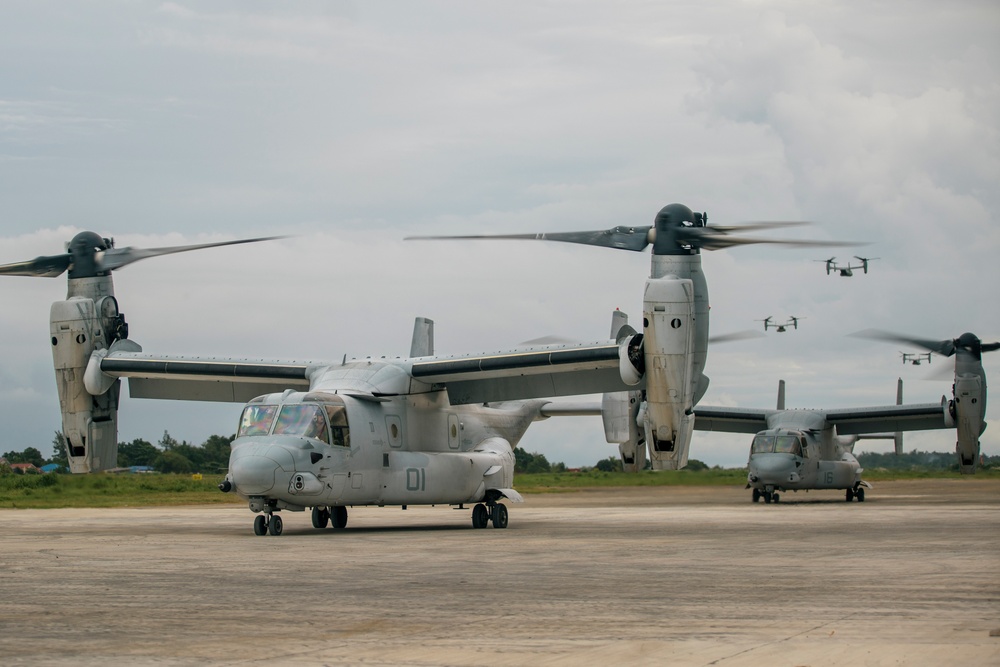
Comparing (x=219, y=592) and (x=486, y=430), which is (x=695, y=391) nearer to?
(x=486, y=430)

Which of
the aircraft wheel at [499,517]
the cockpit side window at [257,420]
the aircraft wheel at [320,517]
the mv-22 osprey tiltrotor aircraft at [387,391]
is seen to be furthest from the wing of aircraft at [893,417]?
the cockpit side window at [257,420]

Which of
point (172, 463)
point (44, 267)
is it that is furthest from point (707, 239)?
point (172, 463)

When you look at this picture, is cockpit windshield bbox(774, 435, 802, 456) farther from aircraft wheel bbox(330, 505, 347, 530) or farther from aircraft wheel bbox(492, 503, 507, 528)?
aircraft wheel bbox(330, 505, 347, 530)

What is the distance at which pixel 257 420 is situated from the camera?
65.5 ft

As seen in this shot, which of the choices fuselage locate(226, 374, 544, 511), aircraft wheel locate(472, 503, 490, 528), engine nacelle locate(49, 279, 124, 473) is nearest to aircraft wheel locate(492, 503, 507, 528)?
aircraft wheel locate(472, 503, 490, 528)

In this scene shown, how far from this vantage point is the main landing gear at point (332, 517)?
A: 22375mm

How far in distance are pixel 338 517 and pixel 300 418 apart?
3.32 m

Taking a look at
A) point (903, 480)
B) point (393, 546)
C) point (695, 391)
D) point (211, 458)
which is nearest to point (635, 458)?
point (695, 391)

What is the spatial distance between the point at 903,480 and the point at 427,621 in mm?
73344

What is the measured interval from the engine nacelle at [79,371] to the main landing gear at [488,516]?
8087mm

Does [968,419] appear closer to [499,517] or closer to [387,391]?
[499,517]

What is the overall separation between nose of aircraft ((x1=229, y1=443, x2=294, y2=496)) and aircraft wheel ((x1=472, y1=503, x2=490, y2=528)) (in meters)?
4.99

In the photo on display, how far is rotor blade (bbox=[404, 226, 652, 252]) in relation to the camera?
2236 centimetres

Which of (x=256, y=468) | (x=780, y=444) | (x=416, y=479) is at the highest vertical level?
(x=780, y=444)
